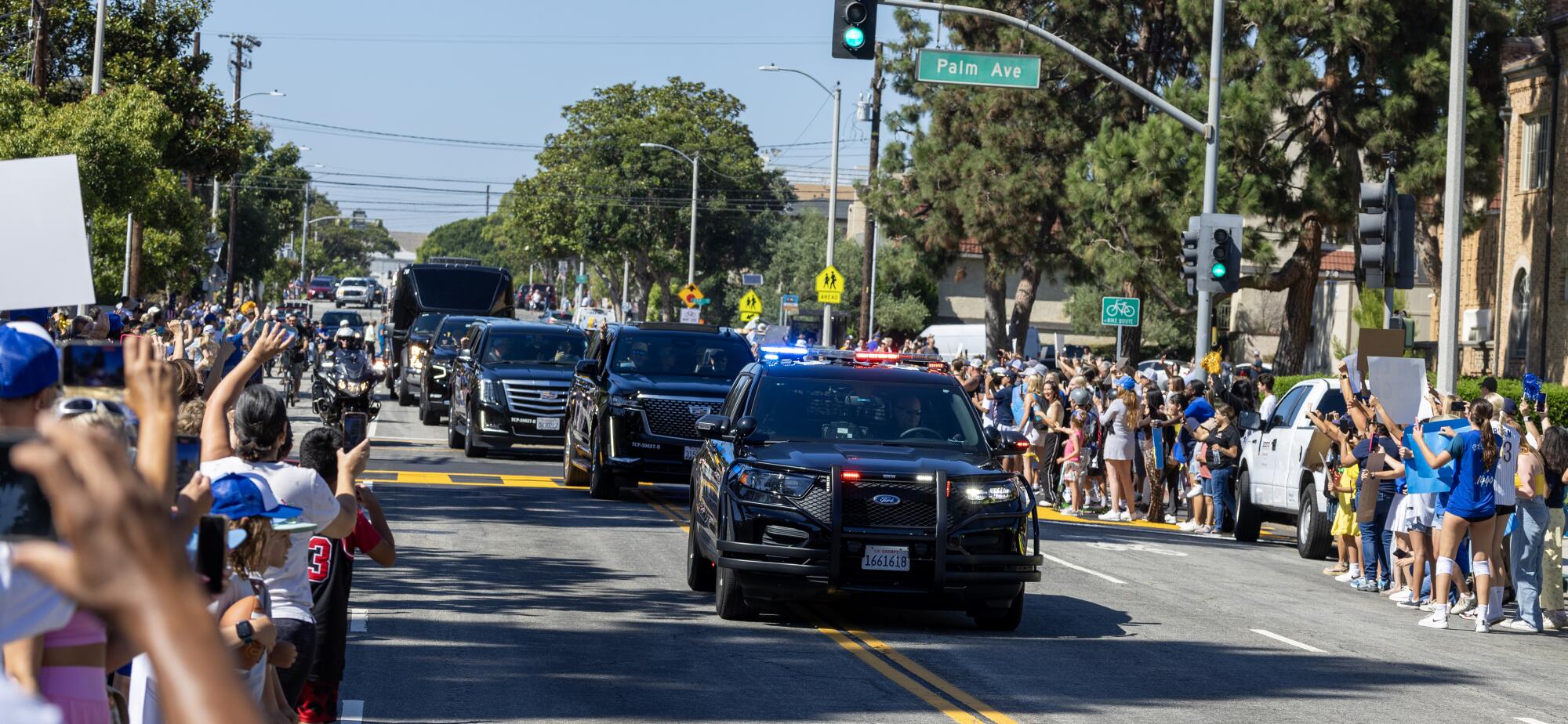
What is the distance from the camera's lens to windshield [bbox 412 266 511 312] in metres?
42.6

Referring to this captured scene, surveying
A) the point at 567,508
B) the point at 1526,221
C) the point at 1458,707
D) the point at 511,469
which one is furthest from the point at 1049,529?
the point at 1526,221

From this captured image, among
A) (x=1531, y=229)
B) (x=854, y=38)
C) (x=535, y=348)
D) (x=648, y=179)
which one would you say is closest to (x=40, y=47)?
(x=535, y=348)

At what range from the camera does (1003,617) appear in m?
12.5

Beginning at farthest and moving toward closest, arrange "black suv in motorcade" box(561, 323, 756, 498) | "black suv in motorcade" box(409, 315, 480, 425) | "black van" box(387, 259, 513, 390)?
"black van" box(387, 259, 513, 390) < "black suv in motorcade" box(409, 315, 480, 425) < "black suv in motorcade" box(561, 323, 756, 498)

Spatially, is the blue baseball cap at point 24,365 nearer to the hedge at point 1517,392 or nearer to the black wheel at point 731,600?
the black wheel at point 731,600

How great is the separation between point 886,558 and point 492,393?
1369 cm

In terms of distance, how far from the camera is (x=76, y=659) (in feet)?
12.7

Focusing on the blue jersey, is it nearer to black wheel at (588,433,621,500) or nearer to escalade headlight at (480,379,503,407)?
black wheel at (588,433,621,500)

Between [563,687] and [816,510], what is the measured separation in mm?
2770

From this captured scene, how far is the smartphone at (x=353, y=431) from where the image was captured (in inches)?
260

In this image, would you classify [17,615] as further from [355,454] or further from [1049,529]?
[1049,529]

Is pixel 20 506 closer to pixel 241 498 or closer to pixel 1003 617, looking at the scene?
pixel 241 498

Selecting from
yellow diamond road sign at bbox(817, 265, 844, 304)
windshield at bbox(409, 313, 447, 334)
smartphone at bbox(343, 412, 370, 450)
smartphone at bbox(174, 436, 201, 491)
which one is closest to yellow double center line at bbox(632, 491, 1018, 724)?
smartphone at bbox(343, 412, 370, 450)

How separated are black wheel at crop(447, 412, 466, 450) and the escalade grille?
51.7 feet
